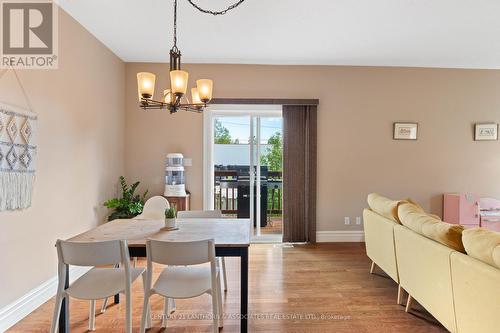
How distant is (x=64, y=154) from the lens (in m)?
2.81

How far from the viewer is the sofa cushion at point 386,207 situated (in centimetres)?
261

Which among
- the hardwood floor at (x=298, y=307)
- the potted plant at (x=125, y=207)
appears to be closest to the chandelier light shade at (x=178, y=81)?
the hardwood floor at (x=298, y=307)

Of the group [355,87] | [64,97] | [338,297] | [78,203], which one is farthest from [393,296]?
[64,97]

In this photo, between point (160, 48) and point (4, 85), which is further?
point (160, 48)

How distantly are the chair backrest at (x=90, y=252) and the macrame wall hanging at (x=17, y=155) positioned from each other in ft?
2.78

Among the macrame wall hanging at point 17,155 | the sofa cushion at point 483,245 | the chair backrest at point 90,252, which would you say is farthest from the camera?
the macrame wall hanging at point 17,155

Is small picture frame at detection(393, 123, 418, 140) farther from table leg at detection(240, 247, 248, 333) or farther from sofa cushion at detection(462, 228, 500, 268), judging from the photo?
table leg at detection(240, 247, 248, 333)

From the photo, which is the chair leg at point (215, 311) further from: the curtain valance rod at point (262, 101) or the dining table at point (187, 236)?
the curtain valance rod at point (262, 101)

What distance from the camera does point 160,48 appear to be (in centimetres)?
369

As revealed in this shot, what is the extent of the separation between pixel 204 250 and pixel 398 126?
3888 mm

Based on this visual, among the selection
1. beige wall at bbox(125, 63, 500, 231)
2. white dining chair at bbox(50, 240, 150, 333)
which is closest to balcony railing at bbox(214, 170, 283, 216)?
beige wall at bbox(125, 63, 500, 231)

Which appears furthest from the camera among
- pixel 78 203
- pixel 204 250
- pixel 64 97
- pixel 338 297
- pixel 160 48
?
pixel 160 48

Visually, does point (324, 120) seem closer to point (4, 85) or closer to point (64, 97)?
point (64, 97)

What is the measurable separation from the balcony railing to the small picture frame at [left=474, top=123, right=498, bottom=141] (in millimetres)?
3206
